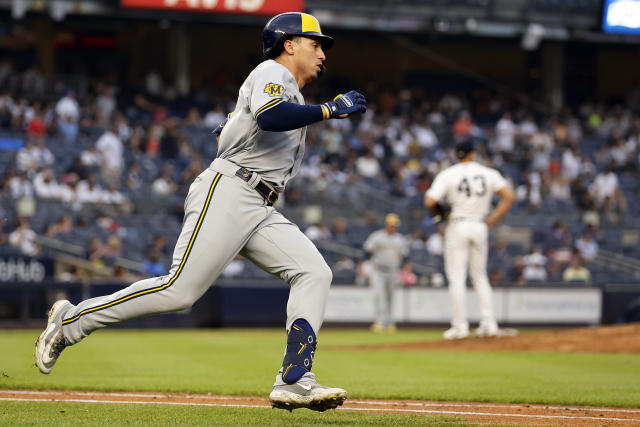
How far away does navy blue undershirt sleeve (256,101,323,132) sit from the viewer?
5449 mm

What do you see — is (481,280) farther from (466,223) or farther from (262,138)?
(262,138)

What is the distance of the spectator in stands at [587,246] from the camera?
2384 cm

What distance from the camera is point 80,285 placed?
1800 cm

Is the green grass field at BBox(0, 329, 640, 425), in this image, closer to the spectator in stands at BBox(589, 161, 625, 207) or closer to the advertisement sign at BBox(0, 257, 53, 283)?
the advertisement sign at BBox(0, 257, 53, 283)

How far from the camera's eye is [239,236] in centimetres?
569

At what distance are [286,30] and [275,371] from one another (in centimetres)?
469

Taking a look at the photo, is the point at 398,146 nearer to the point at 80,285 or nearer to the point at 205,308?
the point at 205,308

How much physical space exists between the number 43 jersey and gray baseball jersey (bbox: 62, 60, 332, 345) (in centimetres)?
675

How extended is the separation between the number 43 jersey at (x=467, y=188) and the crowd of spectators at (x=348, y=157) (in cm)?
757

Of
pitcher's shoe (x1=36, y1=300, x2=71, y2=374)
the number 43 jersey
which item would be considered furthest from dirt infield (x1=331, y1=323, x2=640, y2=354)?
pitcher's shoe (x1=36, y1=300, x2=71, y2=374)

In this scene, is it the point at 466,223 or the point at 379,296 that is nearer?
the point at 466,223

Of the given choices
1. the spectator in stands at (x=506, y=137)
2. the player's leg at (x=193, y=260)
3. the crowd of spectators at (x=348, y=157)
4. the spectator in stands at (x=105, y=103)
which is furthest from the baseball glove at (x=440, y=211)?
the spectator in stands at (x=506, y=137)

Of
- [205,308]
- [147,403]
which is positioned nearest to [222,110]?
[205,308]

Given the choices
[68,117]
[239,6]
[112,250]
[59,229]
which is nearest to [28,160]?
[68,117]
